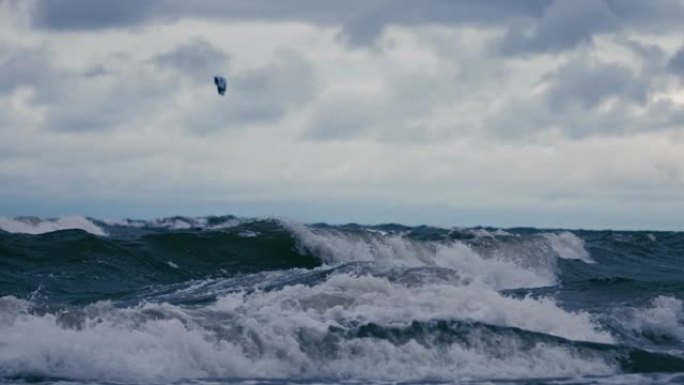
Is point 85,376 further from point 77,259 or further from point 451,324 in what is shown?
A: point 77,259

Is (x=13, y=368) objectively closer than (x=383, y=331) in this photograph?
Yes

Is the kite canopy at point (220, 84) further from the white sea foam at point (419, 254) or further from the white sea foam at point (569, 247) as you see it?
the white sea foam at point (569, 247)

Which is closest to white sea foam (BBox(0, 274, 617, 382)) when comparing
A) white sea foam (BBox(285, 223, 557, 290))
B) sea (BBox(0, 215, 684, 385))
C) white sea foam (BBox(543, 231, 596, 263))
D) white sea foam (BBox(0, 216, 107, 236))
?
sea (BBox(0, 215, 684, 385))

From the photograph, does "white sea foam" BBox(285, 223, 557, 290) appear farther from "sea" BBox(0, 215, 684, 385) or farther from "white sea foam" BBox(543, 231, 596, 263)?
"sea" BBox(0, 215, 684, 385)

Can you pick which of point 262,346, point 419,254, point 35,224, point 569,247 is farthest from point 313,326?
point 35,224

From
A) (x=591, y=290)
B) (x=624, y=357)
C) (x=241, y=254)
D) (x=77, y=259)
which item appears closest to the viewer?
(x=624, y=357)

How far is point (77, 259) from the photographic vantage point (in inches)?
983

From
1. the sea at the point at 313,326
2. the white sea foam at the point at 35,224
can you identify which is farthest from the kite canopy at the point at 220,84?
the white sea foam at the point at 35,224

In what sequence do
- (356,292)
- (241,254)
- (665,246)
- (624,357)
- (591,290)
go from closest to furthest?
(624,357) → (356,292) → (591,290) → (241,254) → (665,246)

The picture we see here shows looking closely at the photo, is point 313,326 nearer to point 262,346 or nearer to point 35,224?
point 262,346

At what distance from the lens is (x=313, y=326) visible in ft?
48.3

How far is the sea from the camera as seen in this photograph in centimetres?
1324

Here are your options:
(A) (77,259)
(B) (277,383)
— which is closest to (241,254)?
(A) (77,259)

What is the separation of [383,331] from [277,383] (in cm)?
239
